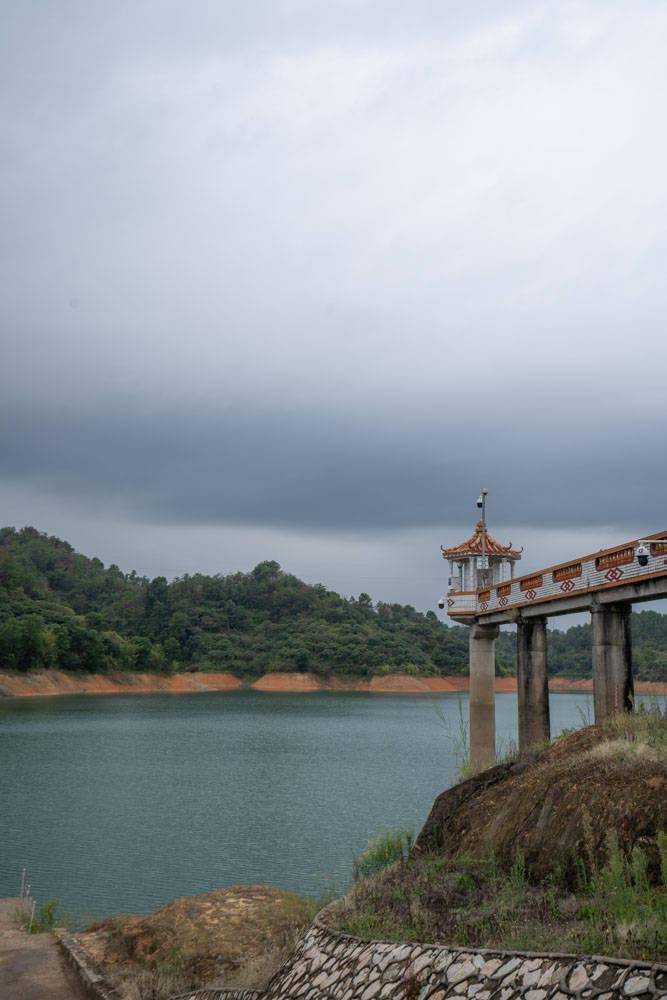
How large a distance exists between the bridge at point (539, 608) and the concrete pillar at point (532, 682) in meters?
0.02

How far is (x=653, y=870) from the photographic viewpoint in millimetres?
6961

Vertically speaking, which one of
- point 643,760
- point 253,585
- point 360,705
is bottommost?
point 360,705

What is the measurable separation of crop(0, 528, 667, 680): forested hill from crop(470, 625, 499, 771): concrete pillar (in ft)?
224

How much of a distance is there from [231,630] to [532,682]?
5040 inches

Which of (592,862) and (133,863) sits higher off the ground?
(592,862)

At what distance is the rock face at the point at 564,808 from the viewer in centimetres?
739

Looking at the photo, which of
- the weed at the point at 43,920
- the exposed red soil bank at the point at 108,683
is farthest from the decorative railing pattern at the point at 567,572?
the exposed red soil bank at the point at 108,683

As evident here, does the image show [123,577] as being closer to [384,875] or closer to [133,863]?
[133,863]

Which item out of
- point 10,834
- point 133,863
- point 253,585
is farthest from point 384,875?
point 253,585

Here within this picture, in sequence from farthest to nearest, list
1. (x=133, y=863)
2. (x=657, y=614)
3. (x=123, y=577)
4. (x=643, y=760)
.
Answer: (x=123, y=577) → (x=657, y=614) → (x=133, y=863) → (x=643, y=760)

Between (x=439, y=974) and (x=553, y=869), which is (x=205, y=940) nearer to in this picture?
(x=553, y=869)

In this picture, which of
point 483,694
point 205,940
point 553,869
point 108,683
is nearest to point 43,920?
point 205,940

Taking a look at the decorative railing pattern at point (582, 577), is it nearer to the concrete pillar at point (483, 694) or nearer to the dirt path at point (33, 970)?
the concrete pillar at point (483, 694)

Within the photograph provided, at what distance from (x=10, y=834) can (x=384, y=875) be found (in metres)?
18.0
